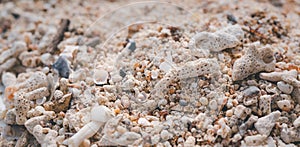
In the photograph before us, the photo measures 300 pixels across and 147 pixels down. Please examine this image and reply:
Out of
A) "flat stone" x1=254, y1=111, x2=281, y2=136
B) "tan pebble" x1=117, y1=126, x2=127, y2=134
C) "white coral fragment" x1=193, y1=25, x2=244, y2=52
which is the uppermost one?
"white coral fragment" x1=193, y1=25, x2=244, y2=52

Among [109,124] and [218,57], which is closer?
[109,124]

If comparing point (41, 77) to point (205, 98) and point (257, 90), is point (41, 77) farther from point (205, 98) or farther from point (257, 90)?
point (257, 90)

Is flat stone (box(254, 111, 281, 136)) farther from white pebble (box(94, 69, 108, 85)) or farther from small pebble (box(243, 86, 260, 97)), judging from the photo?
white pebble (box(94, 69, 108, 85))

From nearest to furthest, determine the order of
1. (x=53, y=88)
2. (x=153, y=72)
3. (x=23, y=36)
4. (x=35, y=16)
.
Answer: (x=153, y=72), (x=53, y=88), (x=23, y=36), (x=35, y=16)

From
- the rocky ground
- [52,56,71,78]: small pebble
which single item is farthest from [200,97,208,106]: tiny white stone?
[52,56,71,78]: small pebble

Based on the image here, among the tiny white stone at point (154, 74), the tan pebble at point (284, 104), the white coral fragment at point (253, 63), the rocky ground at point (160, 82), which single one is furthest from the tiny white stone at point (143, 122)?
the tan pebble at point (284, 104)

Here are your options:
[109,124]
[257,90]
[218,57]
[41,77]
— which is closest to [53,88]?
[41,77]

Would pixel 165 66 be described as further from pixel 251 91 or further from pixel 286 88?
pixel 286 88

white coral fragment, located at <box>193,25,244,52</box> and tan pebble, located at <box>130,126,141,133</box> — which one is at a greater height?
white coral fragment, located at <box>193,25,244,52</box>

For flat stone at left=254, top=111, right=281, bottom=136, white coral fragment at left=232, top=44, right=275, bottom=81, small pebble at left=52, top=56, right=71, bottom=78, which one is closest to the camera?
flat stone at left=254, top=111, right=281, bottom=136
